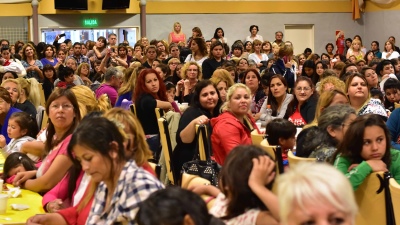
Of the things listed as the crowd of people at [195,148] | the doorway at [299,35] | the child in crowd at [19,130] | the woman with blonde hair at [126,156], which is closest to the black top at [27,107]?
the crowd of people at [195,148]

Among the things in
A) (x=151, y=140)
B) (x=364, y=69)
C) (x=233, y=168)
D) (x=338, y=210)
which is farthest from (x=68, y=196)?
(x=364, y=69)

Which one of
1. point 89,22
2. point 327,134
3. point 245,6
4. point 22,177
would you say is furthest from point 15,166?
point 245,6

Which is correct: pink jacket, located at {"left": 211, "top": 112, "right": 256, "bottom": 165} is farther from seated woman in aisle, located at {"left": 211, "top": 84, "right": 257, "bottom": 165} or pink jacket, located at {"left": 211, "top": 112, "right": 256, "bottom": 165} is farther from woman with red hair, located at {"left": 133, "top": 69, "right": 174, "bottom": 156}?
woman with red hair, located at {"left": 133, "top": 69, "right": 174, "bottom": 156}

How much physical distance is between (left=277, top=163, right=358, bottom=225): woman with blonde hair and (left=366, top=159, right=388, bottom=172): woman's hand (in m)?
1.89

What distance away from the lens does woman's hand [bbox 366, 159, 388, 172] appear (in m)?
3.95

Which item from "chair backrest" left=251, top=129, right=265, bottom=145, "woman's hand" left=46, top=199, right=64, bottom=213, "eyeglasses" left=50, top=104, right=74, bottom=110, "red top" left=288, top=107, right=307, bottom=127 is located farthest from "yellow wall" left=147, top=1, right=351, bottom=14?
"woman's hand" left=46, top=199, right=64, bottom=213

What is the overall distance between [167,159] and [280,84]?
2142 millimetres

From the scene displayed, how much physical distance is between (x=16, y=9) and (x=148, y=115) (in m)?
13.3

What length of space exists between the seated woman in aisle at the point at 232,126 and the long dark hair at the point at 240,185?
295cm

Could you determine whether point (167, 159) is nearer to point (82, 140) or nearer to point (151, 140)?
point (151, 140)

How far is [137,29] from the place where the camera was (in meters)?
21.3

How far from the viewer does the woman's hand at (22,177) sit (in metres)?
4.81

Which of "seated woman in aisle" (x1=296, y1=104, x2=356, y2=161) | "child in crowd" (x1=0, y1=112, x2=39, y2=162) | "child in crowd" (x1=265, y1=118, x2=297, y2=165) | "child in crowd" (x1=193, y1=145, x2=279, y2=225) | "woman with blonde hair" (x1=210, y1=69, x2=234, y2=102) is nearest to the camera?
"child in crowd" (x1=193, y1=145, x2=279, y2=225)

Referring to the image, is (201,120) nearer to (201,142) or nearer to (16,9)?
(201,142)
